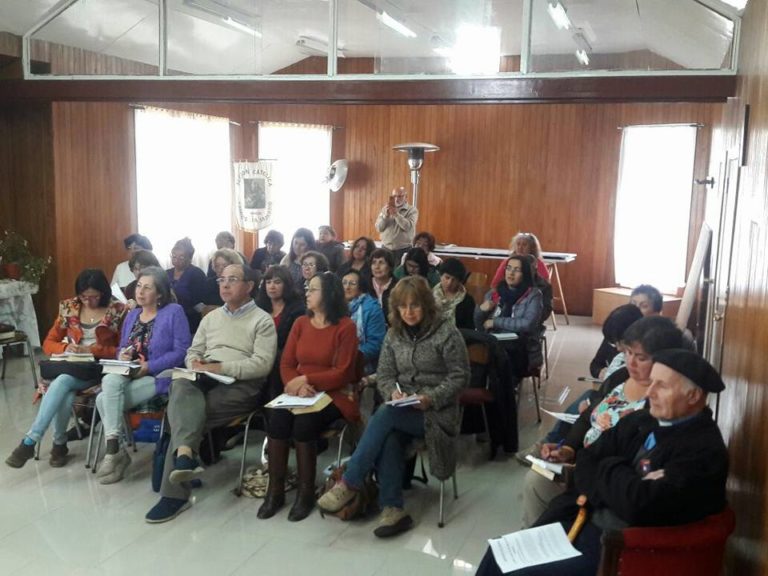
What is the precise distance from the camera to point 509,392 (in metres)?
4.01

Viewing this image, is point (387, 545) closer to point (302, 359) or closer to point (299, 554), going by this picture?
point (299, 554)

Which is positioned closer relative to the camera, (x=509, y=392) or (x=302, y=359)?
(x=302, y=359)

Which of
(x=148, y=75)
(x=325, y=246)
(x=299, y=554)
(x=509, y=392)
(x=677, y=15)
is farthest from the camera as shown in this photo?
(x=325, y=246)

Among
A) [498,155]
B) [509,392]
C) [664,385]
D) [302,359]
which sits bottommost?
[509,392]

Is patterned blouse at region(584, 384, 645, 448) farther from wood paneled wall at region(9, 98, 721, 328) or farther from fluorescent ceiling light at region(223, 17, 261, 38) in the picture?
wood paneled wall at region(9, 98, 721, 328)

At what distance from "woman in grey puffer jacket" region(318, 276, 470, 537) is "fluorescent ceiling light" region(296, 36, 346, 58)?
2310 millimetres

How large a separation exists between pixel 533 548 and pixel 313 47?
4065 mm

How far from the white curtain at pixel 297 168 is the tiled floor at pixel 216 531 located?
5765mm

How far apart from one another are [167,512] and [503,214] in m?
6.76

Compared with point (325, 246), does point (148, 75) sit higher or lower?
higher

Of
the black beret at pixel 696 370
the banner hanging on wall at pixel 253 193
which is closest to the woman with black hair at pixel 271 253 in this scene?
the banner hanging on wall at pixel 253 193

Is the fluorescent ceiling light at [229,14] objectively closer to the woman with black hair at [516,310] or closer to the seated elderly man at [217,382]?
the seated elderly man at [217,382]

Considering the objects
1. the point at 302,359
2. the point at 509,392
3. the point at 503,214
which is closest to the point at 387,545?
the point at 302,359

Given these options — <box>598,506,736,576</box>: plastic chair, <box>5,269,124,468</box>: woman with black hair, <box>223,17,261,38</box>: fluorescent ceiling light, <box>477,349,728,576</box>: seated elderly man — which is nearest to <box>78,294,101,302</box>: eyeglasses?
<box>5,269,124,468</box>: woman with black hair
